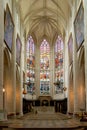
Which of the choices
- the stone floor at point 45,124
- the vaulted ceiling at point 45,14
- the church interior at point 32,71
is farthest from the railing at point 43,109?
the stone floor at point 45,124

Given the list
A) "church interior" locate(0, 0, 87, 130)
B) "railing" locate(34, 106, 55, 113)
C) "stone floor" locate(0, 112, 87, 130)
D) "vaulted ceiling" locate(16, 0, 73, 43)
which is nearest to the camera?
"stone floor" locate(0, 112, 87, 130)

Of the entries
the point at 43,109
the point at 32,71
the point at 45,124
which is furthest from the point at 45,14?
the point at 45,124

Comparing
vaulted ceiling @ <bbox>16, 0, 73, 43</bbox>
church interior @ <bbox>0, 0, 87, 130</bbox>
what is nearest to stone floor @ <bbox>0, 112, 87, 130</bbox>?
church interior @ <bbox>0, 0, 87, 130</bbox>

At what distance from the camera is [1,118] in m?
19.0

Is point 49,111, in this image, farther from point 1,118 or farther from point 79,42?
point 1,118

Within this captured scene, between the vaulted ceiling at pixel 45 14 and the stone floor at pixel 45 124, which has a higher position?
the vaulted ceiling at pixel 45 14

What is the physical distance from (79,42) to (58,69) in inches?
885

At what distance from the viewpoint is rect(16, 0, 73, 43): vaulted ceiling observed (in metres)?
36.6

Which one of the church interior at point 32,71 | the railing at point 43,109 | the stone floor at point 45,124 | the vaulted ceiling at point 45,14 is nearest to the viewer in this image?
the stone floor at point 45,124

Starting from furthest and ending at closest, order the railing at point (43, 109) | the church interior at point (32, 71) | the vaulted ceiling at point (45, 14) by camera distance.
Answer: the railing at point (43, 109) → the vaulted ceiling at point (45, 14) → the church interior at point (32, 71)

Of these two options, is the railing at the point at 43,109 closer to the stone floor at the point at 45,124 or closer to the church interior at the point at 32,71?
the church interior at the point at 32,71

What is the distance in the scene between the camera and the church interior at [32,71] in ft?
70.6

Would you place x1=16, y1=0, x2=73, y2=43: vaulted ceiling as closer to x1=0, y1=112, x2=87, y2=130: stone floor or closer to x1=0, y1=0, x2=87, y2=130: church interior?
x1=0, y1=0, x2=87, y2=130: church interior

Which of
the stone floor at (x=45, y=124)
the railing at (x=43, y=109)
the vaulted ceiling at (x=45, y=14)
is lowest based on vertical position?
the railing at (x=43, y=109)
